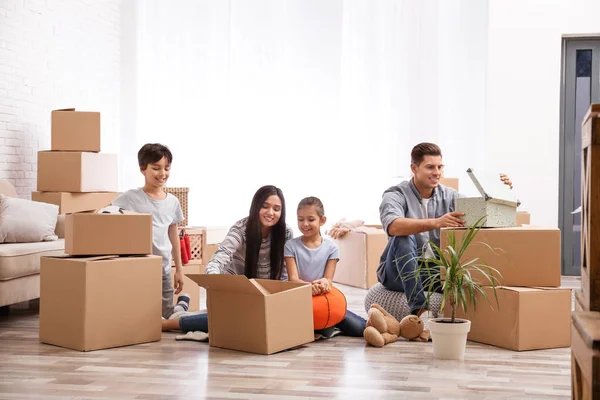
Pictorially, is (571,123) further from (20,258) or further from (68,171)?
(20,258)

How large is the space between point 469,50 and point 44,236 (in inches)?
147

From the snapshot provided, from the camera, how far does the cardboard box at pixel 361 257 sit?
5.74 metres

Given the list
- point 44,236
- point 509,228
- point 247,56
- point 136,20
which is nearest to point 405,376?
point 509,228

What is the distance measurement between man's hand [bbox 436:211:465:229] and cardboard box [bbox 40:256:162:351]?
1275mm

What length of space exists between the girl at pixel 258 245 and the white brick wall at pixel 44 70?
2.46m

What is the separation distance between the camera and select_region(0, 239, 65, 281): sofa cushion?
394 centimetres

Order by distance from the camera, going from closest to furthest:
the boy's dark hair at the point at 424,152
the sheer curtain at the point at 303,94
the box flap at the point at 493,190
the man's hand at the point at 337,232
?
the box flap at the point at 493,190
the boy's dark hair at the point at 424,152
the man's hand at the point at 337,232
the sheer curtain at the point at 303,94

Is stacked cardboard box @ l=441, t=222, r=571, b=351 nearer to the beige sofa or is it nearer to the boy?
the boy

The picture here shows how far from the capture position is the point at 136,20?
704cm

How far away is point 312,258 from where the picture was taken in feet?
12.1

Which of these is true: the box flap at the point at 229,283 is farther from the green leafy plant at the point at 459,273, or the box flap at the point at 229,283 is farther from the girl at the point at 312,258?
the green leafy plant at the point at 459,273

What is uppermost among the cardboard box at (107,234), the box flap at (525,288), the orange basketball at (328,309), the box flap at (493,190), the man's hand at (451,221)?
the box flap at (493,190)

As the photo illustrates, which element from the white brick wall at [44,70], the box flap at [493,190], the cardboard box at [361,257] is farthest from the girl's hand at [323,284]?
the white brick wall at [44,70]

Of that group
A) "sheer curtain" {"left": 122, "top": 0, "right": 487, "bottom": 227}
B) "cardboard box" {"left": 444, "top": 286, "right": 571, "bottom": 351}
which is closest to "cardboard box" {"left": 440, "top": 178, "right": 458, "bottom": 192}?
"sheer curtain" {"left": 122, "top": 0, "right": 487, "bottom": 227}
